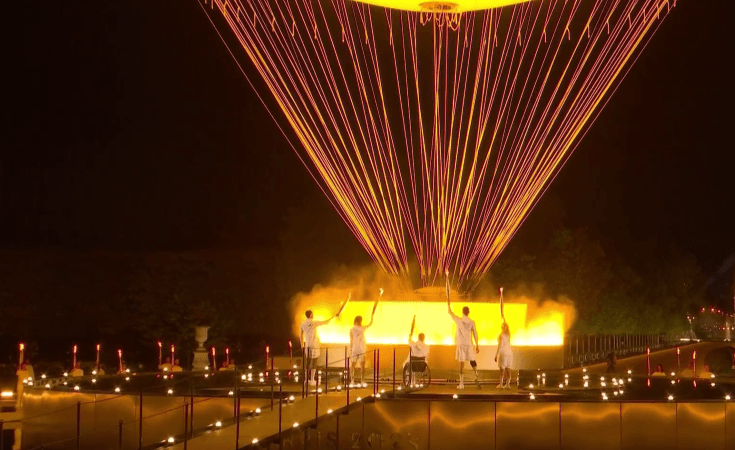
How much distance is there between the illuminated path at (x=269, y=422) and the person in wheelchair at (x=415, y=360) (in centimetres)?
229

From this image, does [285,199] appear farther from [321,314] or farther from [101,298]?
[321,314]

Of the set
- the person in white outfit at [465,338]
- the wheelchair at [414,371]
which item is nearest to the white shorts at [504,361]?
the person in white outfit at [465,338]

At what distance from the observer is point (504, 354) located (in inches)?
834

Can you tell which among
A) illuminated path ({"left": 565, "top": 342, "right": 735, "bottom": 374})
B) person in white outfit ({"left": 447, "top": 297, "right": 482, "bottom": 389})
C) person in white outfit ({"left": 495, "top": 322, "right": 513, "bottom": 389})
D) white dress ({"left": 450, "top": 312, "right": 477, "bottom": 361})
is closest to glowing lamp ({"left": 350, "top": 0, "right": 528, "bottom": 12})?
person in white outfit ({"left": 447, "top": 297, "right": 482, "bottom": 389})

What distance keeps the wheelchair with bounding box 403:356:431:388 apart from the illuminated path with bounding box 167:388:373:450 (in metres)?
2.20

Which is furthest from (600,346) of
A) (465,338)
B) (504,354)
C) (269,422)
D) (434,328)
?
(269,422)

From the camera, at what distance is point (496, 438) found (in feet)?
58.9

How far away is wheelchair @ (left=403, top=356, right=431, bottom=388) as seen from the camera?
2048 cm

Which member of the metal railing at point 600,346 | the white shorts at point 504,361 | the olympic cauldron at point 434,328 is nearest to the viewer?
the white shorts at point 504,361

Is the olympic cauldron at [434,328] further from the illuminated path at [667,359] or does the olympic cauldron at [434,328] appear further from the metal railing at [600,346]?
the illuminated path at [667,359]

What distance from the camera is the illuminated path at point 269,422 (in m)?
13.1

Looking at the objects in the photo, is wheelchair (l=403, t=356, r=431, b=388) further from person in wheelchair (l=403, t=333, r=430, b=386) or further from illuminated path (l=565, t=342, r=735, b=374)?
illuminated path (l=565, t=342, r=735, b=374)

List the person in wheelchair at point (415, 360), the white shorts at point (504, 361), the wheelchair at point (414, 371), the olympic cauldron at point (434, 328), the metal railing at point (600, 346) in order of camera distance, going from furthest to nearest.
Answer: the metal railing at point (600, 346) → the olympic cauldron at point (434, 328) → the white shorts at point (504, 361) → the person in wheelchair at point (415, 360) → the wheelchair at point (414, 371)

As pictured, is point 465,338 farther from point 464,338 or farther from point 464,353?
point 464,353
